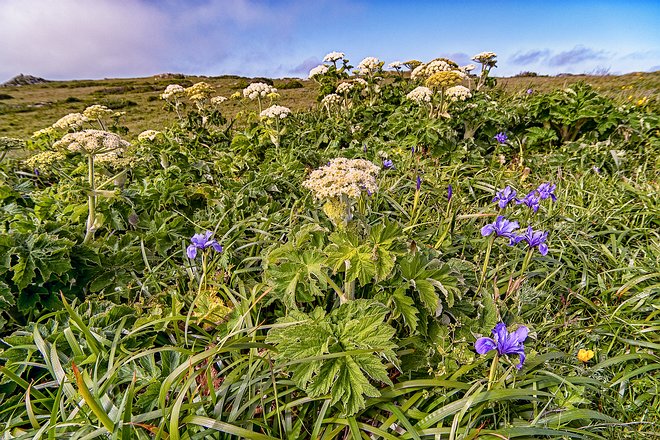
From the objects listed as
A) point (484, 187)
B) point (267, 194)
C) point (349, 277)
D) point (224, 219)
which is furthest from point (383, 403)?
point (484, 187)

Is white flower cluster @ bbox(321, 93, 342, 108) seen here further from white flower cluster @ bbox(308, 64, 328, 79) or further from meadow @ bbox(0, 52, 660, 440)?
meadow @ bbox(0, 52, 660, 440)

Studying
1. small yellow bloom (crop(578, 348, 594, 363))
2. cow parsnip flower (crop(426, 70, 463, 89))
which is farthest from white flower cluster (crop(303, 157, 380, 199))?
cow parsnip flower (crop(426, 70, 463, 89))

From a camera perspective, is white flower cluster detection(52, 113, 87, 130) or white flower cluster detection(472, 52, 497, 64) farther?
white flower cluster detection(472, 52, 497, 64)

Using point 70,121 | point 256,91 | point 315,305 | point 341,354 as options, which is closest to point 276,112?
point 256,91

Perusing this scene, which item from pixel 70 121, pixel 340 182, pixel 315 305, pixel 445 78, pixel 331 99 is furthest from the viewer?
pixel 331 99

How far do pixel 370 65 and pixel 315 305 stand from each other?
490 cm

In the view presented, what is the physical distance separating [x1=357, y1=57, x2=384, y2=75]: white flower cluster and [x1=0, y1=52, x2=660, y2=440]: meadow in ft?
8.00

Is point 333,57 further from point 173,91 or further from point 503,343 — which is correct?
point 503,343

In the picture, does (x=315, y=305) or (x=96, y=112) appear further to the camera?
(x=96, y=112)

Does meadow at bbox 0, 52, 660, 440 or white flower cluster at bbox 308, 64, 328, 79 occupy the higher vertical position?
white flower cluster at bbox 308, 64, 328, 79

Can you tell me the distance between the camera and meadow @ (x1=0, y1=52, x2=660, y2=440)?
1663 millimetres

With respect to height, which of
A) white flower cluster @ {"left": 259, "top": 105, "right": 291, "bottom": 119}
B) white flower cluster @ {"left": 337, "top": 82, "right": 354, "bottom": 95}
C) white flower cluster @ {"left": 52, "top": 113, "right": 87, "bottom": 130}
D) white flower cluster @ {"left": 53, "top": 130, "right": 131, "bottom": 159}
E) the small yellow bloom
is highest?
white flower cluster @ {"left": 337, "top": 82, "right": 354, "bottom": 95}

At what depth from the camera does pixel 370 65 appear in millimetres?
→ 6191

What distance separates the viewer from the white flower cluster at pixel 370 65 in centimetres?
620
